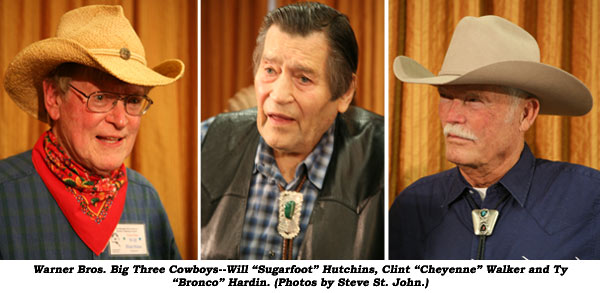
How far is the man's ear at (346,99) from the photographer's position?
2.55 m

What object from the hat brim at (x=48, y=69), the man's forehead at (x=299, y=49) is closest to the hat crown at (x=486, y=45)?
the man's forehead at (x=299, y=49)

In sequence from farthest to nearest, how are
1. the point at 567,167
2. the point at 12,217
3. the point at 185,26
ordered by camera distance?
1. the point at 185,26
2. the point at 567,167
3. the point at 12,217

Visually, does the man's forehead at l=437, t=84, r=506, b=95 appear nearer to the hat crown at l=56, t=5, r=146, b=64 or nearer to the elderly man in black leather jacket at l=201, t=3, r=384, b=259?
the elderly man in black leather jacket at l=201, t=3, r=384, b=259

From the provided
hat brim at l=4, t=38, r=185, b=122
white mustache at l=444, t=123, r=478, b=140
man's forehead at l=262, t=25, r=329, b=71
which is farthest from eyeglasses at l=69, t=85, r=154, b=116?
white mustache at l=444, t=123, r=478, b=140

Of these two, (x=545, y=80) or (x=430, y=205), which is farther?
(x=430, y=205)

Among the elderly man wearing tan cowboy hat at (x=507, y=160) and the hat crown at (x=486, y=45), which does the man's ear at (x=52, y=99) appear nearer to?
the elderly man wearing tan cowboy hat at (x=507, y=160)

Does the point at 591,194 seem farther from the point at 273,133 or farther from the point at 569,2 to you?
the point at 273,133

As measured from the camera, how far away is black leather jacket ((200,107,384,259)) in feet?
8.47

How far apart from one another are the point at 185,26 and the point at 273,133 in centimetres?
63

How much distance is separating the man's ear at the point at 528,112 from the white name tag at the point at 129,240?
162 cm

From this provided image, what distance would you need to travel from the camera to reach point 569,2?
272cm

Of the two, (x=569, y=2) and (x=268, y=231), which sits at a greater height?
(x=569, y=2)

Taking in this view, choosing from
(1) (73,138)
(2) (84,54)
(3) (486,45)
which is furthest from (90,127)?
(3) (486,45)

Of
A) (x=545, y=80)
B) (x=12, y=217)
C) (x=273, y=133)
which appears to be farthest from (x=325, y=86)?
(x=12, y=217)
